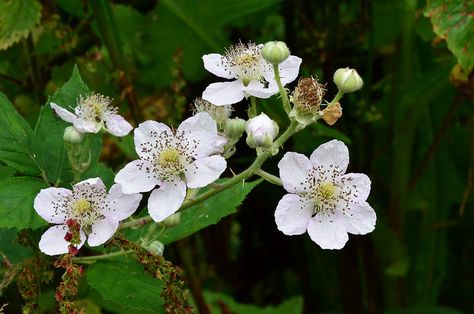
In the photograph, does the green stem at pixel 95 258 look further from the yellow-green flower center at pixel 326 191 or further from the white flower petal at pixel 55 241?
the yellow-green flower center at pixel 326 191

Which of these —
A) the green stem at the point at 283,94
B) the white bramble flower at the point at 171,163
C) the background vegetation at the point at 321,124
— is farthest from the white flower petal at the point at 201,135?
the background vegetation at the point at 321,124

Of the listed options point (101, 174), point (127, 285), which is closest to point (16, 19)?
point (101, 174)

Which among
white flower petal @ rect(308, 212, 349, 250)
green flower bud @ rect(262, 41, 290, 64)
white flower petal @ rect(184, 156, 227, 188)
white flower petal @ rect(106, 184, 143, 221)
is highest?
green flower bud @ rect(262, 41, 290, 64)

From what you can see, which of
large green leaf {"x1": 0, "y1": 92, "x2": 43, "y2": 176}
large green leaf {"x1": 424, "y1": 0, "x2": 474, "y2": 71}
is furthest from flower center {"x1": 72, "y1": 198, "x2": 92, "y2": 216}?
large green leaf {"x1": 424, "y1": 0, "x2": 474, "y2": 71}

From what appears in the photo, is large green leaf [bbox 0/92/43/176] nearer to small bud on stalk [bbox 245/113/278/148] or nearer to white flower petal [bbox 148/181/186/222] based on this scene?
white flower petal [bbox 148/181/186/222]

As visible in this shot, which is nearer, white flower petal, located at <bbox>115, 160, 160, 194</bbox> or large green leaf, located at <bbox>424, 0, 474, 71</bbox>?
white flower petal, located at <bbox>115, 160, 160, 194</bbox>

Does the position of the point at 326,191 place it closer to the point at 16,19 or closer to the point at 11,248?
the point at 11,248

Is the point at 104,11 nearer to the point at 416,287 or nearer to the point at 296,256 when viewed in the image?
the point at 296,256

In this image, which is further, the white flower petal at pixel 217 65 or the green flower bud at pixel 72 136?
the white flower petal at pixel 217 65
